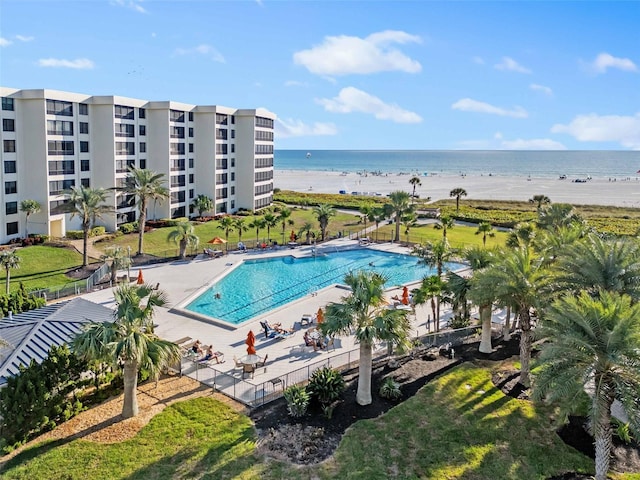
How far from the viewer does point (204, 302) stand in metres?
35.9

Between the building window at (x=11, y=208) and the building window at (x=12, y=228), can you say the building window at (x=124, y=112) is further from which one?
the building window at (x=12, y=228)

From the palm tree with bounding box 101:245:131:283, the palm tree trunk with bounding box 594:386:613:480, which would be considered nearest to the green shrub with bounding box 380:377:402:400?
the palm tree trunk with bounding box 594:386:613:480

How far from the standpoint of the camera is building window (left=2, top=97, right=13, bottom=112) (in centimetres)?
4797

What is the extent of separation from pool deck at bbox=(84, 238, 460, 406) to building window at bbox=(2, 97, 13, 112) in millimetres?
21070

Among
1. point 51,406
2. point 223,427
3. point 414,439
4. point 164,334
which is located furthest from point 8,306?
point 414,439

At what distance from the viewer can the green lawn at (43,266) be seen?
37844mm

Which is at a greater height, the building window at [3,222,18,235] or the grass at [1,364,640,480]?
the building window at [3,222,18,235]

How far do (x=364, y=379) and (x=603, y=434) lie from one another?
8.52m

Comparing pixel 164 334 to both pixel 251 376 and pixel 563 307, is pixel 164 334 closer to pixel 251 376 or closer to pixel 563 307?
pixel 251 376

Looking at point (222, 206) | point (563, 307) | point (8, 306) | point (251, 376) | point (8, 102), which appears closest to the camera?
point (563, 307)

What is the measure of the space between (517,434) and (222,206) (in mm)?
57378

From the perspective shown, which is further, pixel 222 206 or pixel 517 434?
pixel 222 206

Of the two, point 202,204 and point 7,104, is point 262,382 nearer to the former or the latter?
point 7,104

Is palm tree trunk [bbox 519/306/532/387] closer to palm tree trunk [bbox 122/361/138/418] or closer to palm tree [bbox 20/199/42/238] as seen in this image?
palm tree trunk [bbox 122/361/138/418]
